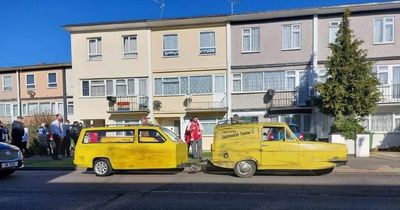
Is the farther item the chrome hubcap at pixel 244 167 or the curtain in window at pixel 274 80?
the curtain in window at pixel 274 80

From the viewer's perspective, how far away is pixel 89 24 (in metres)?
25.4

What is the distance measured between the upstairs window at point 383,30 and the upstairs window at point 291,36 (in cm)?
440

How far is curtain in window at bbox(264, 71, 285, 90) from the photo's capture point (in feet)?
76.5

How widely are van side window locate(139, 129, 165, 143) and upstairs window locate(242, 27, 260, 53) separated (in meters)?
13.2

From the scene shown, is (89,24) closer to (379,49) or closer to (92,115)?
(92,115)

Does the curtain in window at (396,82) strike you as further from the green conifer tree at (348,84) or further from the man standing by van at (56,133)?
the man standing by van at (56,133)

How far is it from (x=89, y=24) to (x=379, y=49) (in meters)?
18.5

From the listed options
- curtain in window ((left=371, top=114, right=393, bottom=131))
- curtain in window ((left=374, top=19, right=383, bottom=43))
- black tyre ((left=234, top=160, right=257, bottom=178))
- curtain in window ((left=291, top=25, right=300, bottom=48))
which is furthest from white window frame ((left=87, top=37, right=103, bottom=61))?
curtain in window ((left=371, top=114, right=393, bottom=131))

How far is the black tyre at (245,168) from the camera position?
11.4m

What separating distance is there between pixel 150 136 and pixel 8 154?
4.59m

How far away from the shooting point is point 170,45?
25.0m

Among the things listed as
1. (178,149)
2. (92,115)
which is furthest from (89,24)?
(178,149)

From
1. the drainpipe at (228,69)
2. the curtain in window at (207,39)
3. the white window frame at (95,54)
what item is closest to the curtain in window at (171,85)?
the curtain in window at (207,39)

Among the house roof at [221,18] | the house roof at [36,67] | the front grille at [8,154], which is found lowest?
the front grille at [8,154]
